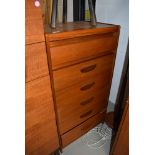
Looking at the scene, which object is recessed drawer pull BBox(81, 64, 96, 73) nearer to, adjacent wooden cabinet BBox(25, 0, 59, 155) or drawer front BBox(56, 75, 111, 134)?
drawer front BBox(56, 75, 111, 134)

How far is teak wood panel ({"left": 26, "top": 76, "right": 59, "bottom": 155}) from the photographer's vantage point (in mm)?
863

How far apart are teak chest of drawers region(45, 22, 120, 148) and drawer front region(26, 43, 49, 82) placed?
0.04 m

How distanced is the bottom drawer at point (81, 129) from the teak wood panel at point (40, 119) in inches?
4.4

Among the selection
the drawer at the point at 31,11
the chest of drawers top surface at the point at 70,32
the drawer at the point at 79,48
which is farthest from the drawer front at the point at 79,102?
the drawer at the point at 31,11

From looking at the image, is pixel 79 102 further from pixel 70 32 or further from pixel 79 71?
pixel 70 32

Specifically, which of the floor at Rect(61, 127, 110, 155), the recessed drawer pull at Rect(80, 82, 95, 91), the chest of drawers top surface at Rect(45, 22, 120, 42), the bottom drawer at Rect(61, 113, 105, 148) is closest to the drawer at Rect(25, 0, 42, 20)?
the chest of drawers top surface at Rect(45, 22, 120, 42)

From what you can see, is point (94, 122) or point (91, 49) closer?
point (91, 49)

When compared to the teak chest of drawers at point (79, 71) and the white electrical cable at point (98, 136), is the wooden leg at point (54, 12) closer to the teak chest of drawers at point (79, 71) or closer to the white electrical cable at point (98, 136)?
the teak chest of drawers at point (79, 71)
